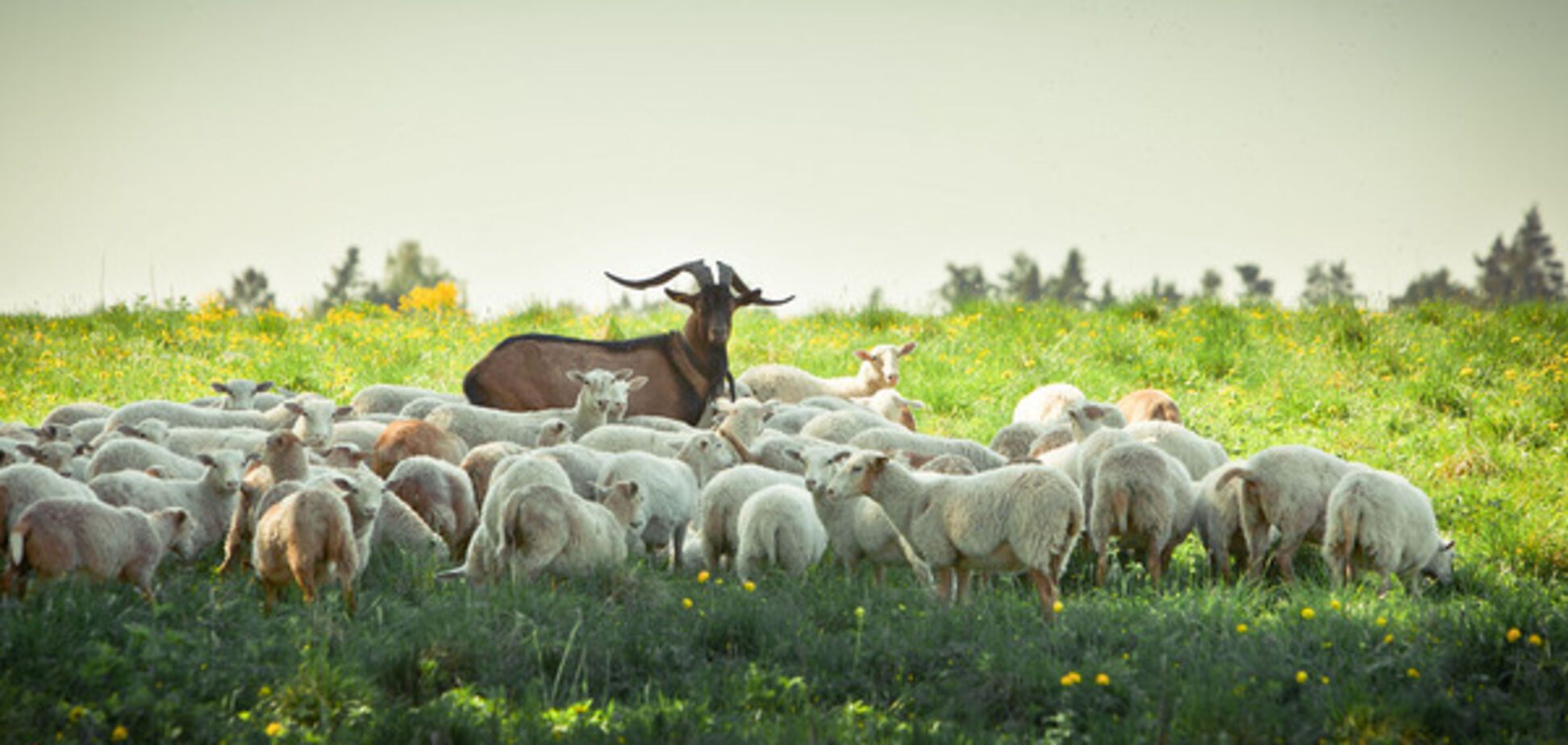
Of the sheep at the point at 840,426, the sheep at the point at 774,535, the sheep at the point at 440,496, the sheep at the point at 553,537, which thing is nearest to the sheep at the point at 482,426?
the sheep at the point at 840,426

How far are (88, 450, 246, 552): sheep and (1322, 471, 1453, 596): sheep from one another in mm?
6935

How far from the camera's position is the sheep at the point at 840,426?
13.1m

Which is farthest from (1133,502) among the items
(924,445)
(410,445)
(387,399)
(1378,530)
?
(387,399)

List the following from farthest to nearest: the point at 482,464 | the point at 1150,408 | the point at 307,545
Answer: the point at 1150,408
the point at 482,464
the point at 307,545

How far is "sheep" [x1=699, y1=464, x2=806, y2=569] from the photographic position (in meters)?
9.83

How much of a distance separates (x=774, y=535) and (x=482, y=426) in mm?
4541

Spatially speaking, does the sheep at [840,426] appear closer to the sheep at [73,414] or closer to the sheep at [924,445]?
the sheep at [924,445]

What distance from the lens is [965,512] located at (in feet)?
28.5

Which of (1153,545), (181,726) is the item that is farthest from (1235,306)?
(181,726)

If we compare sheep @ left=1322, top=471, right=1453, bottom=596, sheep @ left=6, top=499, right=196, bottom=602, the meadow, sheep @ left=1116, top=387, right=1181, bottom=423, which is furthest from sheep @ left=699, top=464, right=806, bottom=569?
sheep @ left=1116, top=387, right=1181, bottom=423

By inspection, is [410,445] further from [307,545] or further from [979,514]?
[979,514]

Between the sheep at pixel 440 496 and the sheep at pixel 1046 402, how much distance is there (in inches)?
271

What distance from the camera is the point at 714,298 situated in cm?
1580

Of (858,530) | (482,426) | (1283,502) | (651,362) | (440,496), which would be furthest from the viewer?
(651,362)
